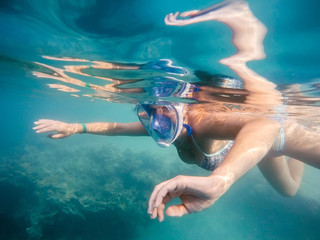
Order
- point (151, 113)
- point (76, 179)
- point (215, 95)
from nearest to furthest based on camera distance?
point (151, 113), point (215, 95), point (76, 179)

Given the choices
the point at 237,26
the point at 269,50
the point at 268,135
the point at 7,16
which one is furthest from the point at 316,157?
the point at 7,16

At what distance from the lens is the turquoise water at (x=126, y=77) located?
3.27 metres

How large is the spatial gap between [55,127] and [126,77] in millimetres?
3551

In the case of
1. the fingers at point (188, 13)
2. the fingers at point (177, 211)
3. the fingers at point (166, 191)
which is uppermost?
the fingers at point (188, 13)

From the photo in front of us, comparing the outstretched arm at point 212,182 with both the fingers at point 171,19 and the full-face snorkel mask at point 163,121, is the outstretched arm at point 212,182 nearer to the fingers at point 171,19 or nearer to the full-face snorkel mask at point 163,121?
the full-face snorkel mask at point 163,121

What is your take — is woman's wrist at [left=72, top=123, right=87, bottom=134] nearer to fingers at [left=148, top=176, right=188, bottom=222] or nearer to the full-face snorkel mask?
the full-face snorkel mask

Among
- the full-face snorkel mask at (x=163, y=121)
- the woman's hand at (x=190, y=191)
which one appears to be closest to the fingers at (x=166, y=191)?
the woman's hand at (x=190, y=191)

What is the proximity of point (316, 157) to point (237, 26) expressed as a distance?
2.43 metres

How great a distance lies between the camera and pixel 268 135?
2.27 m

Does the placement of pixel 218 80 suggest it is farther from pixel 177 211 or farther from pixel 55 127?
pixel 55 127

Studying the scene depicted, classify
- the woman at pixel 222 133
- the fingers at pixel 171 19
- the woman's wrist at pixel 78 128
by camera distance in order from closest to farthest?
the woman at pixel 222 133 < the fingers at pixel 171 19 < the woman's wrist at pixel 78 128

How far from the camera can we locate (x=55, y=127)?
4.75 m

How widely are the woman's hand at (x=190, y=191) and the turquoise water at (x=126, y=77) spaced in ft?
7.94

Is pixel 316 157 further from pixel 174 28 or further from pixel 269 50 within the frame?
pixel 174 28
